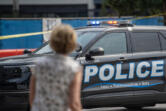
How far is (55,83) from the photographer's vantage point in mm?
3799

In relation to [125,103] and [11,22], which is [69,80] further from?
[11,22]

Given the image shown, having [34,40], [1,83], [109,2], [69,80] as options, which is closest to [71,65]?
[69,80]

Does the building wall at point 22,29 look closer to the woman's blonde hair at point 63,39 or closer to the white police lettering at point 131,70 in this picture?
the white police lettering at point 131,70

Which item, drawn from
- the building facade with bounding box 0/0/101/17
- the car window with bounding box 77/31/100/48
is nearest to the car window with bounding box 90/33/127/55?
the car window with bounding box 77/31/100/48

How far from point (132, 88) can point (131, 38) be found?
88 cm

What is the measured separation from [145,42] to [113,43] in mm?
641

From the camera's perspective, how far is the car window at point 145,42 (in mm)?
8047

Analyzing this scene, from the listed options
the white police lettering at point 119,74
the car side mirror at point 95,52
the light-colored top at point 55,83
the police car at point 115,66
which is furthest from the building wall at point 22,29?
the light-colored top at point 55,83

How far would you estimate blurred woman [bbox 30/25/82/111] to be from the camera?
149 inches

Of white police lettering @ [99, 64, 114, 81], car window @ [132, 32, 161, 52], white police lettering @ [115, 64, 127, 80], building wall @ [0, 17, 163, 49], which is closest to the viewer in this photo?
white police lettering @ [99, 64, 114, 81]

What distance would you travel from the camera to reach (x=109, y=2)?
24344mm

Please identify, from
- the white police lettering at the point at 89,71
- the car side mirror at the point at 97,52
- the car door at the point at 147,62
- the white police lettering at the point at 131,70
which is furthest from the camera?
the car door at the point at 147,62

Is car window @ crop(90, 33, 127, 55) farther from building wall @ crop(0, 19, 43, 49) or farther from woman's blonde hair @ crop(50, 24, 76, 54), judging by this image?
building wall @ crop(0, 19, 43, 49)

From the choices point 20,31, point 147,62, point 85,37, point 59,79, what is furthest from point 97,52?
point 20,31
